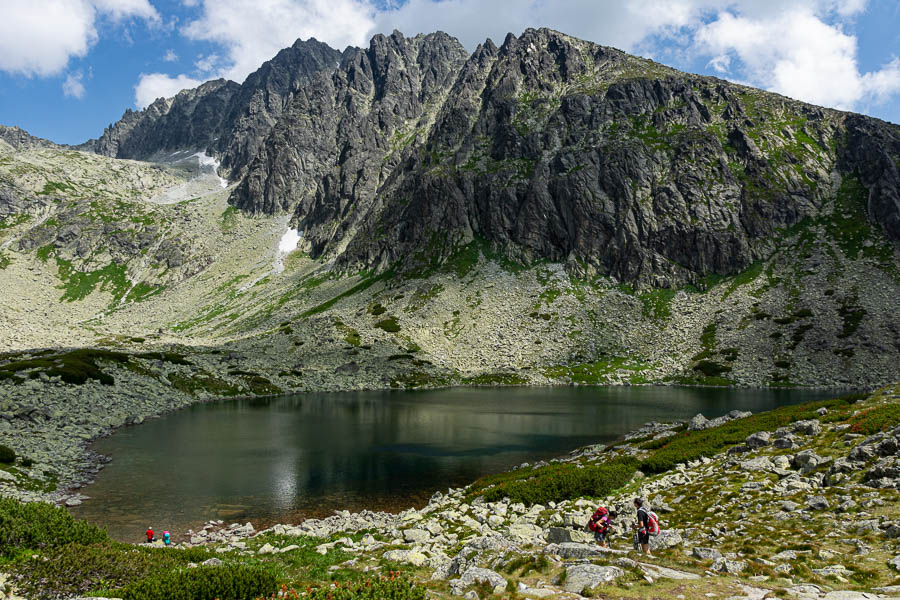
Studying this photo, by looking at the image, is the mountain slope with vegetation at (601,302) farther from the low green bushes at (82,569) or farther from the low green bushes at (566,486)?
the low green bushes at (566,486)

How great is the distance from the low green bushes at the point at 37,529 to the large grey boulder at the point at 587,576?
15.2 m

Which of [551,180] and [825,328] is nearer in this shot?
[825,328]

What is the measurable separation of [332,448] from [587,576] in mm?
43452

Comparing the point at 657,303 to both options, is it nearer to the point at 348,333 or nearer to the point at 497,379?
the point at 497,379

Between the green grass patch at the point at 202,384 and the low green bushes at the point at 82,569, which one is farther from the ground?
the low green bushes at the point at 82,569

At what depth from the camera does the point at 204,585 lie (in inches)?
450

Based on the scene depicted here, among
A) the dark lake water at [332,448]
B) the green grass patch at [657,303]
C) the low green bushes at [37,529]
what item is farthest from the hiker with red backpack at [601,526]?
the green grass patch at [657,303]

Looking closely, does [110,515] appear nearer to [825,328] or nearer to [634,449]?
[634,449]

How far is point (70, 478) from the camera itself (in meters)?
39.8

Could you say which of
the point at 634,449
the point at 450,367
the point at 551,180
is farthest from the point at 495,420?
the point at 551,180

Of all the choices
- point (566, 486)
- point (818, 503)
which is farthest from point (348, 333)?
point (818, 503)

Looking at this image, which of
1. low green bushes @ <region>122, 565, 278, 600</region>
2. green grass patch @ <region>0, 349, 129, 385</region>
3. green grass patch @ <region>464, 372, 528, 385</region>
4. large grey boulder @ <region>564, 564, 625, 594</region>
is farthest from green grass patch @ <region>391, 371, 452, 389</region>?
low green bushes @ <region>122, 565, 278, 600</region>

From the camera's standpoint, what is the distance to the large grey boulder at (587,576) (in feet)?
40.5

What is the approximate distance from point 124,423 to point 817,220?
20201 cm
